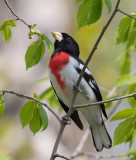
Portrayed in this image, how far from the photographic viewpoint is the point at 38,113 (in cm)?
230

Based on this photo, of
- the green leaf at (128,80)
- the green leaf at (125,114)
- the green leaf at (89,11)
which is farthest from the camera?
the green leaf at (128,80)

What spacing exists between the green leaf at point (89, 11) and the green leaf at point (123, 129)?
2.43ft

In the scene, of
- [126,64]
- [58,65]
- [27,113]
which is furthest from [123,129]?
[126,64]

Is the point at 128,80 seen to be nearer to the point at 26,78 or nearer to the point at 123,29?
the point at 123,29

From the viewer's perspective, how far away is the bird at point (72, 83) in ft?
9.89

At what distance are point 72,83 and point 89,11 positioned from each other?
3.28 ft

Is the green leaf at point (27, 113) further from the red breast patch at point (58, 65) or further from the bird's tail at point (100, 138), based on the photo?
the bird's tail at point (100, 138)

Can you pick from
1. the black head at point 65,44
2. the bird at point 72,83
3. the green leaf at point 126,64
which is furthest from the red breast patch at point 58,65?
the green leaf at point 126,64

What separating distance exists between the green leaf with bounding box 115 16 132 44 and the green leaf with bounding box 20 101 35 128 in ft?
2.70

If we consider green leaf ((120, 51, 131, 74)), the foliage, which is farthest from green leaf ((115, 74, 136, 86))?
green leaf ((120, 51, 131, 74))

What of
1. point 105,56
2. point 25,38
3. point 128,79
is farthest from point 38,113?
point 105,56

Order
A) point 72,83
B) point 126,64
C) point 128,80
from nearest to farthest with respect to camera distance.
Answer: point 128,80 < point 72,83 < point 126,64

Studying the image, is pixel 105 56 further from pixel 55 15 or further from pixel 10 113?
pixel 10 113

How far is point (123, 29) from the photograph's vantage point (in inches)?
91.4
